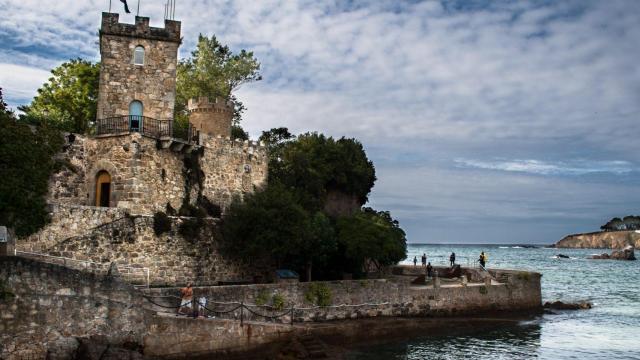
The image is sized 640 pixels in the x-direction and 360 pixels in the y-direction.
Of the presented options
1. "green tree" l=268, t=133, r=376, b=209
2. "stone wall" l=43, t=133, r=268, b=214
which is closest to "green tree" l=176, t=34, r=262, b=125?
"green tree" l=268, t=133, r=376, b=209

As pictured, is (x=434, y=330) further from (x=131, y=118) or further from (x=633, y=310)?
(x=633, y=310)

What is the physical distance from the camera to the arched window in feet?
99.6

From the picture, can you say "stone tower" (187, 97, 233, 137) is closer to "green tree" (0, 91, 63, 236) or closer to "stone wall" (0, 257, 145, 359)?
"green tree" (0, 91, 63, 236)

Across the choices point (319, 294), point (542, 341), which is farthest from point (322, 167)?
point (542, 341)

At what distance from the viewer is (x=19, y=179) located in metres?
19.3

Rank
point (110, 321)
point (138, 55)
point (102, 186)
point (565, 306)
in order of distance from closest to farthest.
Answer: point (110, 321)
point (102, 186)
point (138, 55)
point (565, 306)

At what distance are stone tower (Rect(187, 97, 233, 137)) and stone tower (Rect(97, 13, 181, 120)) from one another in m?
3.77

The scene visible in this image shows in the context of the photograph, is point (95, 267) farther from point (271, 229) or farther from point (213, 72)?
point (213, 72)

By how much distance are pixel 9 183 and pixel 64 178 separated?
359 inches

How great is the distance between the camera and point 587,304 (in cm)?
4484

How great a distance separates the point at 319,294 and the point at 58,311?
12.5 meters

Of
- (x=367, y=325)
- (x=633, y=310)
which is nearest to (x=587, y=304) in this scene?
(x=633, y=310)

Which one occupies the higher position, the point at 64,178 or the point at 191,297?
the point at 64,178

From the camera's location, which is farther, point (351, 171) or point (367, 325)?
point (351, 171)
